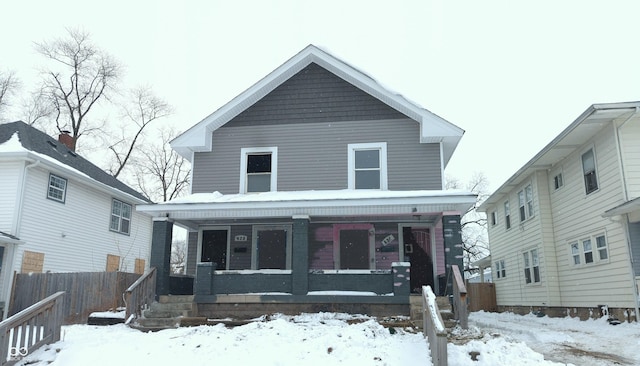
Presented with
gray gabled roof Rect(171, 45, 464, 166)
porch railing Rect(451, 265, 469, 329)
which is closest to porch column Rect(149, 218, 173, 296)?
gray gabled roof Rect(171, 45, 464, 166)

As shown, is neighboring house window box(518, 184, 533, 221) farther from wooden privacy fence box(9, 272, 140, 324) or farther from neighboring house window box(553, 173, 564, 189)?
wooden privacy fence box(9, 272, 140, 324)

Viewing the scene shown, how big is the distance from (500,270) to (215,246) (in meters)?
14.8

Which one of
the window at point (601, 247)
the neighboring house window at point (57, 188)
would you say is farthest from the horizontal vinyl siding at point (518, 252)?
the neighboring house window at point (57, 188)

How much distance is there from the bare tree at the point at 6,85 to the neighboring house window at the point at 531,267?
3422cm

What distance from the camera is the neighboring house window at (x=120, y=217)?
2122cm

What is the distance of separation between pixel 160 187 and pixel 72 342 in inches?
1213

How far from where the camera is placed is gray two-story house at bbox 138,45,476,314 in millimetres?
13461

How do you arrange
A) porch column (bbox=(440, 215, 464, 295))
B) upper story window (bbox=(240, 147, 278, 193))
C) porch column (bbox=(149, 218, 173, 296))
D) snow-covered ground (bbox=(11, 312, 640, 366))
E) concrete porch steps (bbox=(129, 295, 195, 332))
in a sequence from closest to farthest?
snow-covered ground (bbox=(11, 312, 640, 366)) → concrete porch steps (bbox=(129, 295, 195, 332)) → porch column (bbox=(440, 215, 464, 295)) → porch column (bbox=(149, 218, 173, 296)) → upper story window (bbox=(240, 147, 278, 193))

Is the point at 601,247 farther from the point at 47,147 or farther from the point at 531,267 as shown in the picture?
the point at 47,147

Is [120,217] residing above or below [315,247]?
above

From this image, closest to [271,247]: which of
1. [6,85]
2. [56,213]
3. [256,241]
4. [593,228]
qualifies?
[256,241]

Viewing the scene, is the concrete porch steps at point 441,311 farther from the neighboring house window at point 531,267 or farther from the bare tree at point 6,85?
the bare tree at point 6,85

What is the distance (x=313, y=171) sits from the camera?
14.1 metres

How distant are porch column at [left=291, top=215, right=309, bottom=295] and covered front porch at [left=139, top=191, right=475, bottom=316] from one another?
0.08 feet
